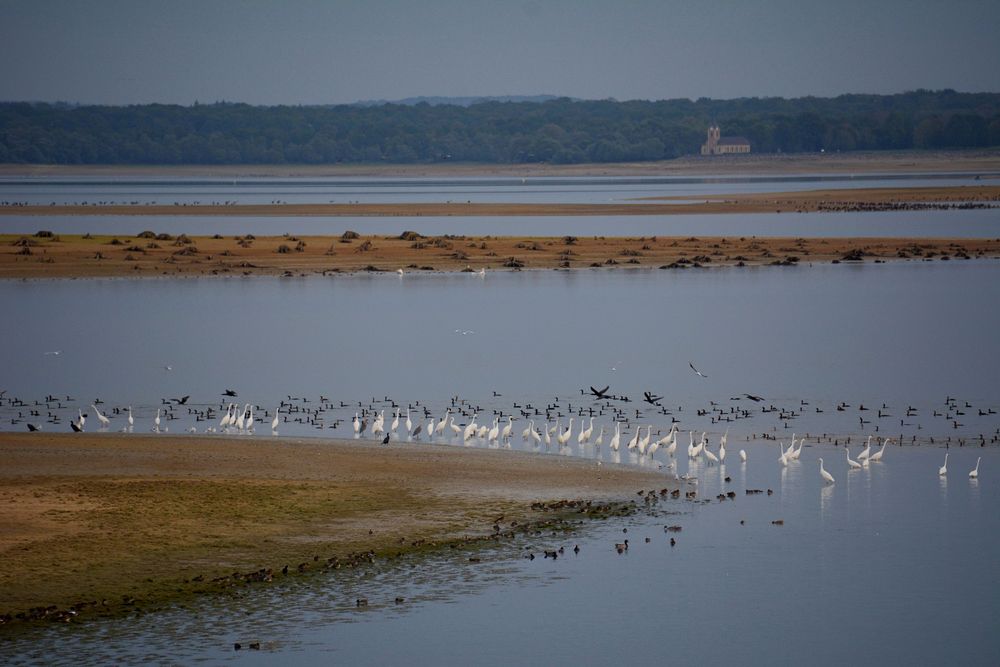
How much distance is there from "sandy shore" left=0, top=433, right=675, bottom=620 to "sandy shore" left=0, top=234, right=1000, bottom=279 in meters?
31.7

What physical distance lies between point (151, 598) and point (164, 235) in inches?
1894

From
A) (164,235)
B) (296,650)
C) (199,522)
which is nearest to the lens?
(296,650)

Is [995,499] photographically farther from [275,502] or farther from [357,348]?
→ [357,348]

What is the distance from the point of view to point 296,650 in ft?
43.3

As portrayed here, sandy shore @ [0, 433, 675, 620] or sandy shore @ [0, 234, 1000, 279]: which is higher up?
sandy shore @ [0, 234, 1000, 279]

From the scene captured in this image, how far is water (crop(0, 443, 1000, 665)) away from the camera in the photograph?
13352mm

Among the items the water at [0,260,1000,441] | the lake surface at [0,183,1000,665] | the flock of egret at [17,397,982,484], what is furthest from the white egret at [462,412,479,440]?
the water at [0,260,1000,441]

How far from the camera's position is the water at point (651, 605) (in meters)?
13.4

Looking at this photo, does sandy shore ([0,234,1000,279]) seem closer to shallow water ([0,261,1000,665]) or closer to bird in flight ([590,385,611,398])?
shallow water ([0,261,1000,665])

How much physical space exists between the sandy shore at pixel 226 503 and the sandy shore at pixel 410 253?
31.7 metres

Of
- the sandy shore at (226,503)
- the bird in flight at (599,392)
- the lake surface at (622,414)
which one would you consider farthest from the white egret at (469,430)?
the bird in flight at (599,392)

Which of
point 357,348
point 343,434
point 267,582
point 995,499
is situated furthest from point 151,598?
point 357,348

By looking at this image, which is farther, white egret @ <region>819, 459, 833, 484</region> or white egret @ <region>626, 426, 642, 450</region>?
white egret @ <region>626, 426, 642, 450</region>

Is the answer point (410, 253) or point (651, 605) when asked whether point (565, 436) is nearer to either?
point (651, 605)
